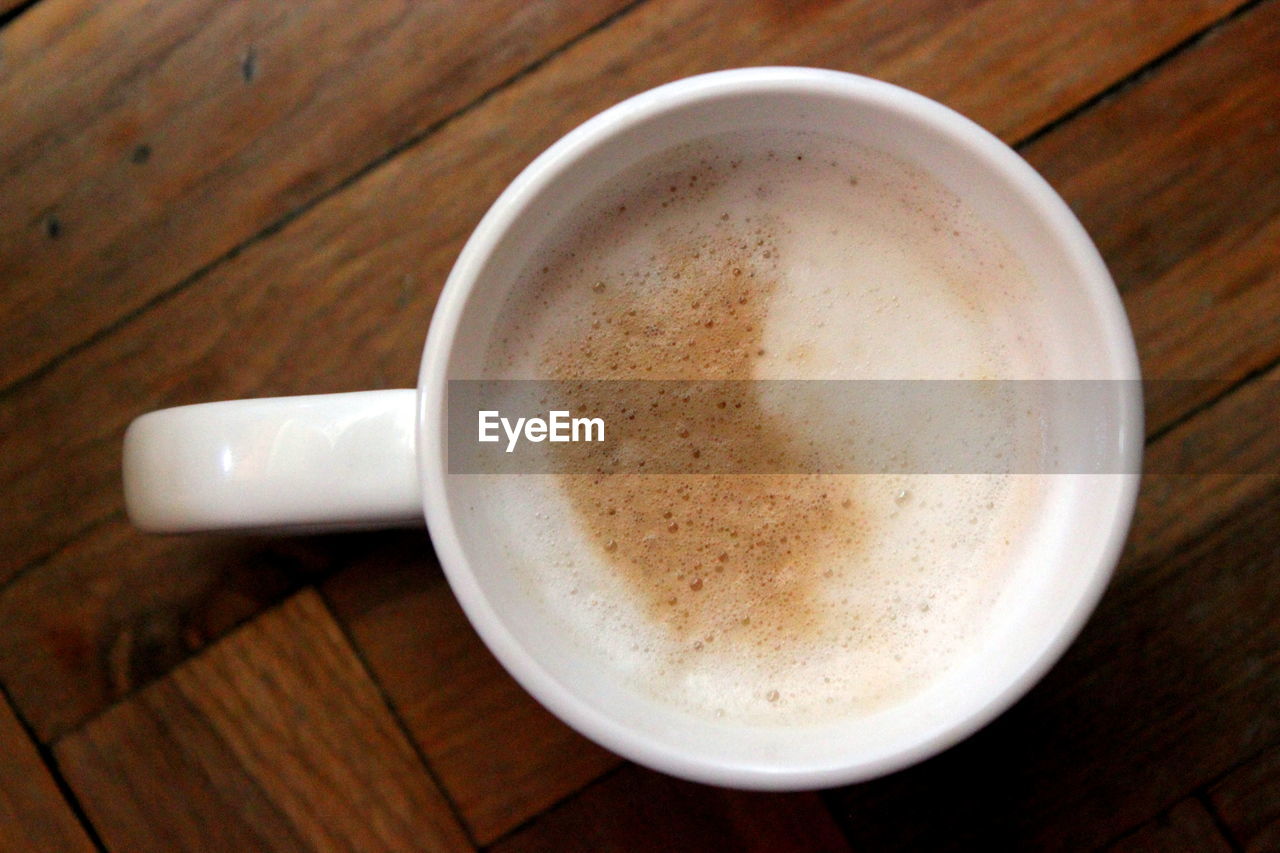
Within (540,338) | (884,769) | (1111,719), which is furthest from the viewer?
(1111,719)

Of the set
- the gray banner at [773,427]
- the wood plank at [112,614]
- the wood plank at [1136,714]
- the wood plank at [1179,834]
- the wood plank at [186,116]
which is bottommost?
the wood plank at [1179,834]

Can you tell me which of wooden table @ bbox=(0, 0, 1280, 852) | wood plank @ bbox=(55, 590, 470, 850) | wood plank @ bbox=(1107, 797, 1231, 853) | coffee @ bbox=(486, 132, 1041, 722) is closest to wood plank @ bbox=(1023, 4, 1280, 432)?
wooden table @ bbox=(0, 0, 1280, 852)

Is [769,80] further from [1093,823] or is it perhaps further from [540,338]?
[1093,823]

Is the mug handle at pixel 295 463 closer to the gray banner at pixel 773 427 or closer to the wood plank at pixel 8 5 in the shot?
the gray banner at pixel 773 427

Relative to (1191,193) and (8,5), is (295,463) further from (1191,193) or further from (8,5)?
(1191,193)

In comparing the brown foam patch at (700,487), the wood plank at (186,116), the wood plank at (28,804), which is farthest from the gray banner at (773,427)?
the wood plank at (28,804)

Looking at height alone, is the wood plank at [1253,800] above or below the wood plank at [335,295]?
below

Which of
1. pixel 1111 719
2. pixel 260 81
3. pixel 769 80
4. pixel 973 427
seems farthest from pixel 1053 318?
pixel 260 81
